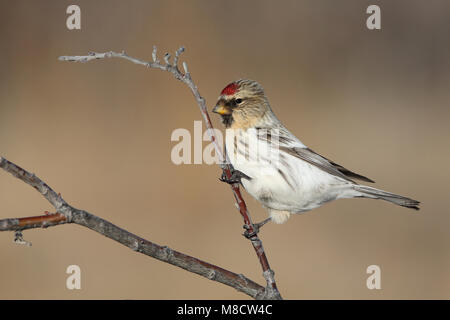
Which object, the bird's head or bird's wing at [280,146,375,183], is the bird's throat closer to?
the bird's head

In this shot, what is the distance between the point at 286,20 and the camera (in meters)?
5.61

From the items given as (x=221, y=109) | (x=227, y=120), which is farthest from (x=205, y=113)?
(x=227, y=120)

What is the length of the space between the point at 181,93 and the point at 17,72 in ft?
4.83

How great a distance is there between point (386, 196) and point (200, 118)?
3.33 metres

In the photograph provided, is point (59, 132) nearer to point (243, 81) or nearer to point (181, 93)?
point (181, 93)

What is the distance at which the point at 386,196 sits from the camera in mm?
1857

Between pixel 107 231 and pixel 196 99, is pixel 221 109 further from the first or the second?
pixel 107 231

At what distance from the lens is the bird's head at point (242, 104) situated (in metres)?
1.93

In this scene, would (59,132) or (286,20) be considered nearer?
(59,132)

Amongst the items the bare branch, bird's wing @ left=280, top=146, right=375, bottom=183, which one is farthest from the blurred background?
the bare branch

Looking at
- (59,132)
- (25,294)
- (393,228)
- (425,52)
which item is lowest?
(25,294)

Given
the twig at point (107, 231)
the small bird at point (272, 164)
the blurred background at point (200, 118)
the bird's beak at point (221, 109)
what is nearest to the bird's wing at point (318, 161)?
the small bird at point (272, 164)

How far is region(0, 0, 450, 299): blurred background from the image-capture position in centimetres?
416

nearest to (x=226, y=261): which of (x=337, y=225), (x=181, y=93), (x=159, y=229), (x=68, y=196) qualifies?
(x=159, y=229)
